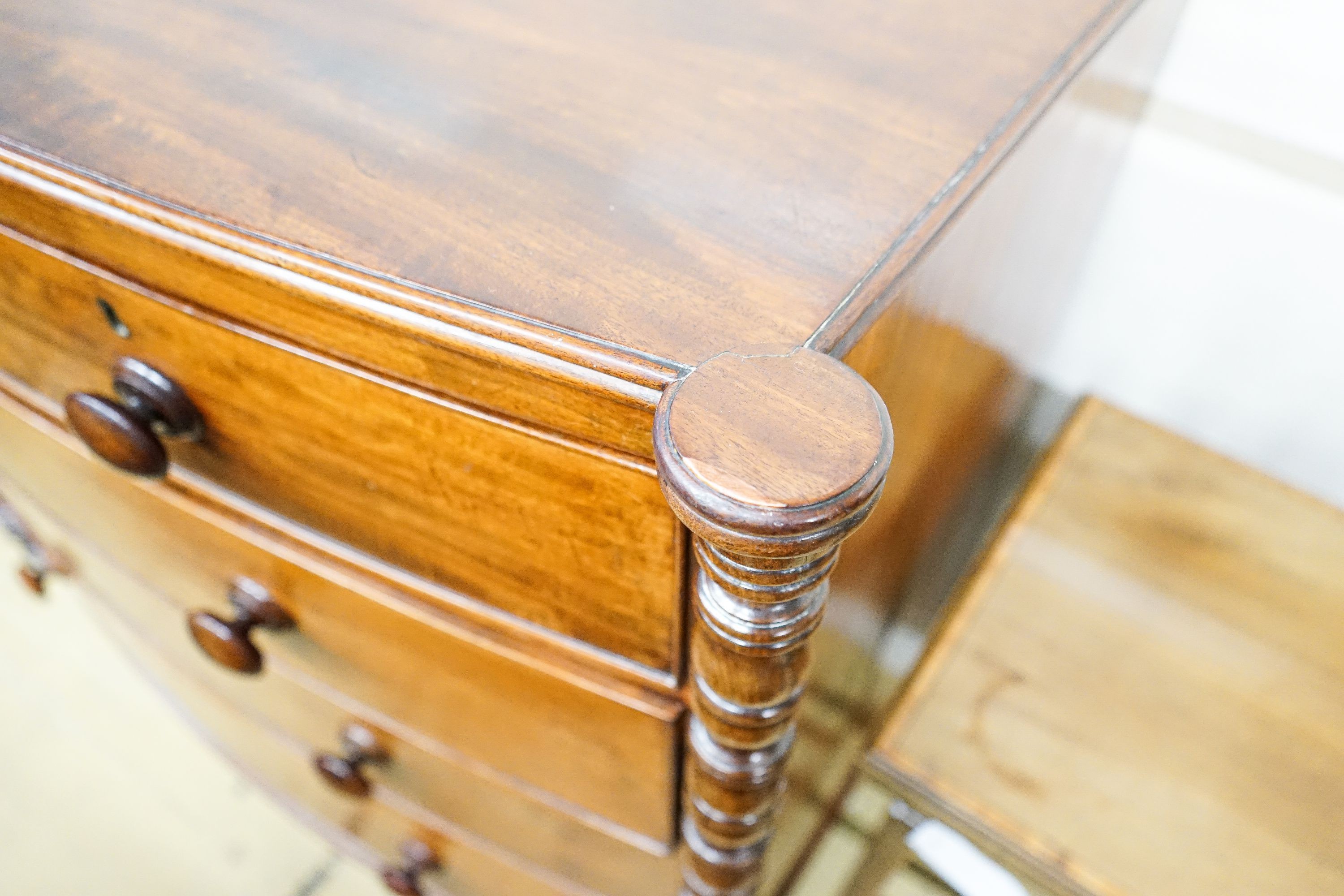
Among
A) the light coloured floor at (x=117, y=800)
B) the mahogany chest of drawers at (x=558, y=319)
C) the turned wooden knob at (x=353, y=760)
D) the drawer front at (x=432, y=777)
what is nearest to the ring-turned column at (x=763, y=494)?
the mahogany chest of drawers at (x=558, y=319)

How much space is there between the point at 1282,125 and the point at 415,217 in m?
0.59

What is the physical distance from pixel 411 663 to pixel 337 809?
0.41m

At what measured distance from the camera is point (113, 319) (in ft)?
1.29

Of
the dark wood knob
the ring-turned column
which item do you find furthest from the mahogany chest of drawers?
the dark wood knob

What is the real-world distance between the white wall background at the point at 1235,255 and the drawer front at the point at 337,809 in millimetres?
558

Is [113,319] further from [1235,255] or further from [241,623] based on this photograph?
[1235,255]

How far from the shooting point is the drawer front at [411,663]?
16.5 inches

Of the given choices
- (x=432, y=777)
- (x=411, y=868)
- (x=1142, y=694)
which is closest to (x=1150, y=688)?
(x=1142, y=694)

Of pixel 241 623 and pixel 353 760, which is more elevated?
pixel 241 623

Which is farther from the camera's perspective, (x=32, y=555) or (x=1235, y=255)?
(x=32, y=555)

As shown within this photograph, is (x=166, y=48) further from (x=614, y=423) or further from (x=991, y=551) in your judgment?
(x=991, y=551)

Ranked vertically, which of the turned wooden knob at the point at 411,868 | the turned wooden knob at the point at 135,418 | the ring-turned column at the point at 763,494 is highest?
the ring-turned column at the point at 763,494

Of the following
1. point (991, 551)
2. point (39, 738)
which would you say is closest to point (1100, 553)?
point (991, 551)

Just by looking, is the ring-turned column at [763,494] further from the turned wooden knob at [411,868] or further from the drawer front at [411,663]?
the turned wooden knob at [411,868]
